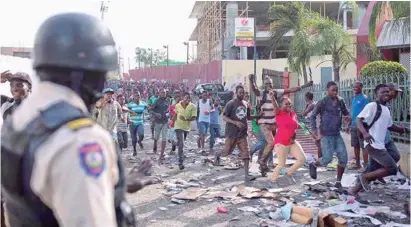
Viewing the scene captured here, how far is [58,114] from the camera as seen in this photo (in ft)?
4.31

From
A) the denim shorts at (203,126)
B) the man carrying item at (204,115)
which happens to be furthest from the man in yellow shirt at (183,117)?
the denim shorts at (203,126)

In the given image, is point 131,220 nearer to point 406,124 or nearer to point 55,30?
point 55,30

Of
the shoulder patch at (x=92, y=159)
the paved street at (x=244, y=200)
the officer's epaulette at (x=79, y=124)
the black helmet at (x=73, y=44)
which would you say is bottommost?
the paved street at (x=244, y=200)

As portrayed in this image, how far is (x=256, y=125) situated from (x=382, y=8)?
4.67m

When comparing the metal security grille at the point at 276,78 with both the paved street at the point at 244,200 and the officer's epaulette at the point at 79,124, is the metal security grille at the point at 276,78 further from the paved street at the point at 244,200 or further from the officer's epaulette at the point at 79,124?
the officer's epaulette at the point at 79,124

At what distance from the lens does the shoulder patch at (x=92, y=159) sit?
1.22 meters

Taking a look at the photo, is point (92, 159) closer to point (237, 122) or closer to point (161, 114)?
point (237, 122)

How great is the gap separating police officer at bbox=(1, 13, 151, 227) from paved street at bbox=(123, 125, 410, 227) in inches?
166

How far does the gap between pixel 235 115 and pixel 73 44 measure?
23.1 feet

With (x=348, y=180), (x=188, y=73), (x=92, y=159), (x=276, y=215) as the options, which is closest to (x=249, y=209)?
(x=276, y=215)

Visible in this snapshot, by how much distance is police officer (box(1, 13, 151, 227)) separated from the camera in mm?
1217

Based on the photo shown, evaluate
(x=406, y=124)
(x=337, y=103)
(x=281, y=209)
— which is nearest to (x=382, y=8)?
(x=406, y=124)

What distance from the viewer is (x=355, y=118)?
8453 mm

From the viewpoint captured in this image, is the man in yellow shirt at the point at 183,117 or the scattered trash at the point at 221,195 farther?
the man in yellow shirt at the point at 183,117
